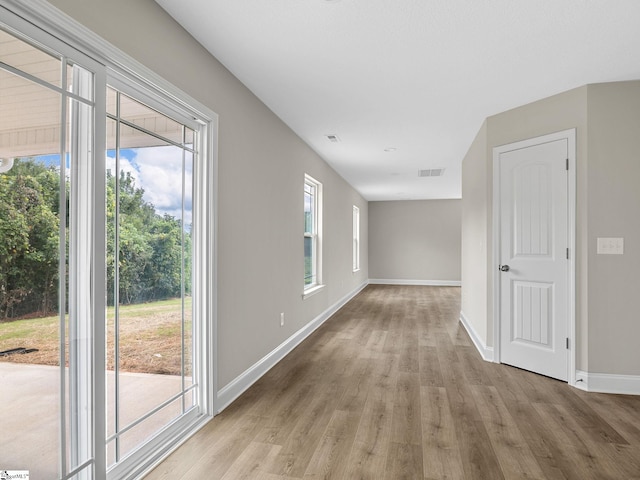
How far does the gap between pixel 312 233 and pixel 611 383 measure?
382 cm

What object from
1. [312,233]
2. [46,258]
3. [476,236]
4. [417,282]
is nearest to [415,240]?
[417,282]

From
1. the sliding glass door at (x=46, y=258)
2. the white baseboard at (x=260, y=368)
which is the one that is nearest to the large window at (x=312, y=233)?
the white baseboard at (x=260, y=368)

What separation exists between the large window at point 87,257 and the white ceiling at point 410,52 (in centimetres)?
64

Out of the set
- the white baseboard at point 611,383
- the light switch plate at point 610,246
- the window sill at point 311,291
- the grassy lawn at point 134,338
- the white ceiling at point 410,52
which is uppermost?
the white ceiling at point 410,52

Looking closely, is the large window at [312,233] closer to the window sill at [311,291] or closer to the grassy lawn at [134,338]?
the window sill at [311,291]

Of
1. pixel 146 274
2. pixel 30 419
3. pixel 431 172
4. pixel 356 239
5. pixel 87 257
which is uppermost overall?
pixel 431 172

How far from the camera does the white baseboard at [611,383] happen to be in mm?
3107

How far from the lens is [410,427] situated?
2482 mm

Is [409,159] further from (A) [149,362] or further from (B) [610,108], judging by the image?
(A) [149,362]

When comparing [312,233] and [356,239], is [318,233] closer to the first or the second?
[312,233]

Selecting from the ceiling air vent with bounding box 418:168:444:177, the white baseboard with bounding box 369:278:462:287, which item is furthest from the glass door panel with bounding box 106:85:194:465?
the white baseboard with bounding box 369:278:462:287

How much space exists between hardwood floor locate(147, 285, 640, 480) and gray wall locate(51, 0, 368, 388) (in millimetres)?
485

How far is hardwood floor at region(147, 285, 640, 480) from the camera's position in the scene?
6.68 ft

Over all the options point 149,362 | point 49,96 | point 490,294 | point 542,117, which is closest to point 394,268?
point 490,294
